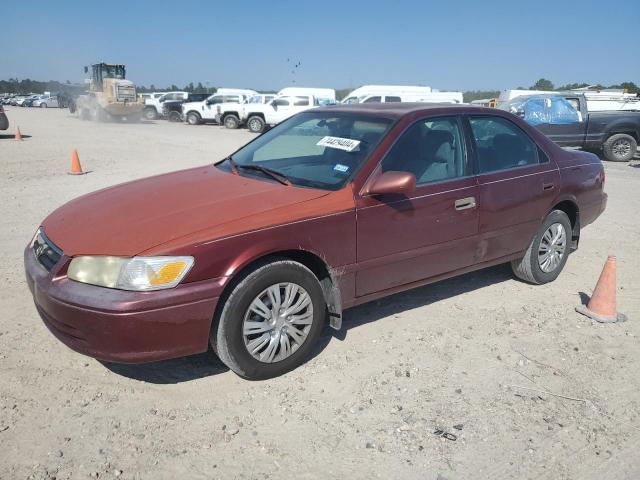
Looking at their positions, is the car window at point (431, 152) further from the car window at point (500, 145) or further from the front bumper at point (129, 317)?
the front bumper at point (129, 317)

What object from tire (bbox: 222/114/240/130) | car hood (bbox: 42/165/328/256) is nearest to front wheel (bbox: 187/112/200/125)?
tire (bbox: 222/114/240/130)

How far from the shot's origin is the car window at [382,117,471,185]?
3.65 metres

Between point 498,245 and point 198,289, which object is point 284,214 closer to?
point 198,289

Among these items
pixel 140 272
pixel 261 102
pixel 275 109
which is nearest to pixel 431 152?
pixel 140 272

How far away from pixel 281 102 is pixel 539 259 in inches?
843

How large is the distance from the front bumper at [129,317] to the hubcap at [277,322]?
0.90 ft

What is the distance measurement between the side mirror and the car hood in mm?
361

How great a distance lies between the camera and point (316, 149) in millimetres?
3971

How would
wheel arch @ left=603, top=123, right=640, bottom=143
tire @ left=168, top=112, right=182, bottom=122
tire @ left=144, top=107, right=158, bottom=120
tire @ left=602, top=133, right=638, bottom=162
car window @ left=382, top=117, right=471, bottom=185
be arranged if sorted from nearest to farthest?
car window @ left=382, top=117, right=471, bottom=185
wheel arch @ left=603, top=123, right=640, bottom=143
tire @ left=602, top=133, right=638, bottom=162
tire @ left=168, top=112, right=182, bottom=122
tire @ left=144, top=107, right=158, bottom=120

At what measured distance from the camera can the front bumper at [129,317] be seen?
2.68m

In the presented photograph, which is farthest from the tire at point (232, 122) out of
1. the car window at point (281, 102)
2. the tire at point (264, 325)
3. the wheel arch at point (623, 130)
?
the tire at point (264, 325)

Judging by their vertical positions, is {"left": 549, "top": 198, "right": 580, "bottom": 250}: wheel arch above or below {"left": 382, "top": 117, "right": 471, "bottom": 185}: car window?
below

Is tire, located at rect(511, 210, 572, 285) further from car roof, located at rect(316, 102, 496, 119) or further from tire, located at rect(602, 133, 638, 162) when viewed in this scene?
tire, located at rect(602, 133, 638, 162)

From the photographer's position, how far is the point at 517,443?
268 centimetres
